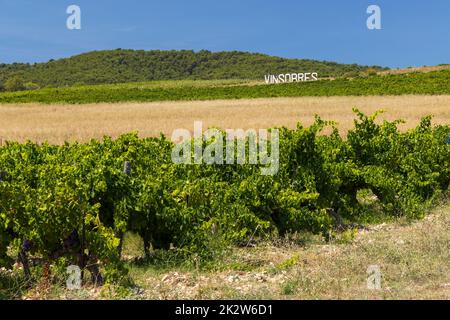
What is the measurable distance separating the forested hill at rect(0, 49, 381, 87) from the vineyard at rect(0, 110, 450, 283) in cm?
13409

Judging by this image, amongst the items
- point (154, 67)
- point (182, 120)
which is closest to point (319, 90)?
point (182, 120)

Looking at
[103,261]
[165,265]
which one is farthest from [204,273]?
[103,261]

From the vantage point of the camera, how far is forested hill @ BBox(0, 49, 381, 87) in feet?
492

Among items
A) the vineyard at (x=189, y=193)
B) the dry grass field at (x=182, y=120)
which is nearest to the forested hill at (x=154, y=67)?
the dry grass field at (x=182, y=120)

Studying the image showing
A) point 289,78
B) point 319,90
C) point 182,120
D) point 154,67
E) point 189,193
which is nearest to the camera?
point 189,193

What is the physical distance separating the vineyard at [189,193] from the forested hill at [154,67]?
13409 centimetres

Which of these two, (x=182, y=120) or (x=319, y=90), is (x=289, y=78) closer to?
(x=319, y=90)

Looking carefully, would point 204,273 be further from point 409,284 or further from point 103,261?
point 409,284

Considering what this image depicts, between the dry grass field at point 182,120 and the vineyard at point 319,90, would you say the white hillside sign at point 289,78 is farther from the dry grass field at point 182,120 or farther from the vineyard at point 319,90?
the dry grass field at point 182,120

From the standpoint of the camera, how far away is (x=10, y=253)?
869 cm

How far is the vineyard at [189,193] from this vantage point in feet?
22.8

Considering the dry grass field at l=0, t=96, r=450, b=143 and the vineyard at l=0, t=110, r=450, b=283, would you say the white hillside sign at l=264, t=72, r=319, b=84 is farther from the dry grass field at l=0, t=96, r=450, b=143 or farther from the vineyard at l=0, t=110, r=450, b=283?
the vineyard at l=0, t=110, r=450, b=283

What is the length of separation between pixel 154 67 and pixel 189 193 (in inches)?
6360

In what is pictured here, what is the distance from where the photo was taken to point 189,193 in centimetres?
870
